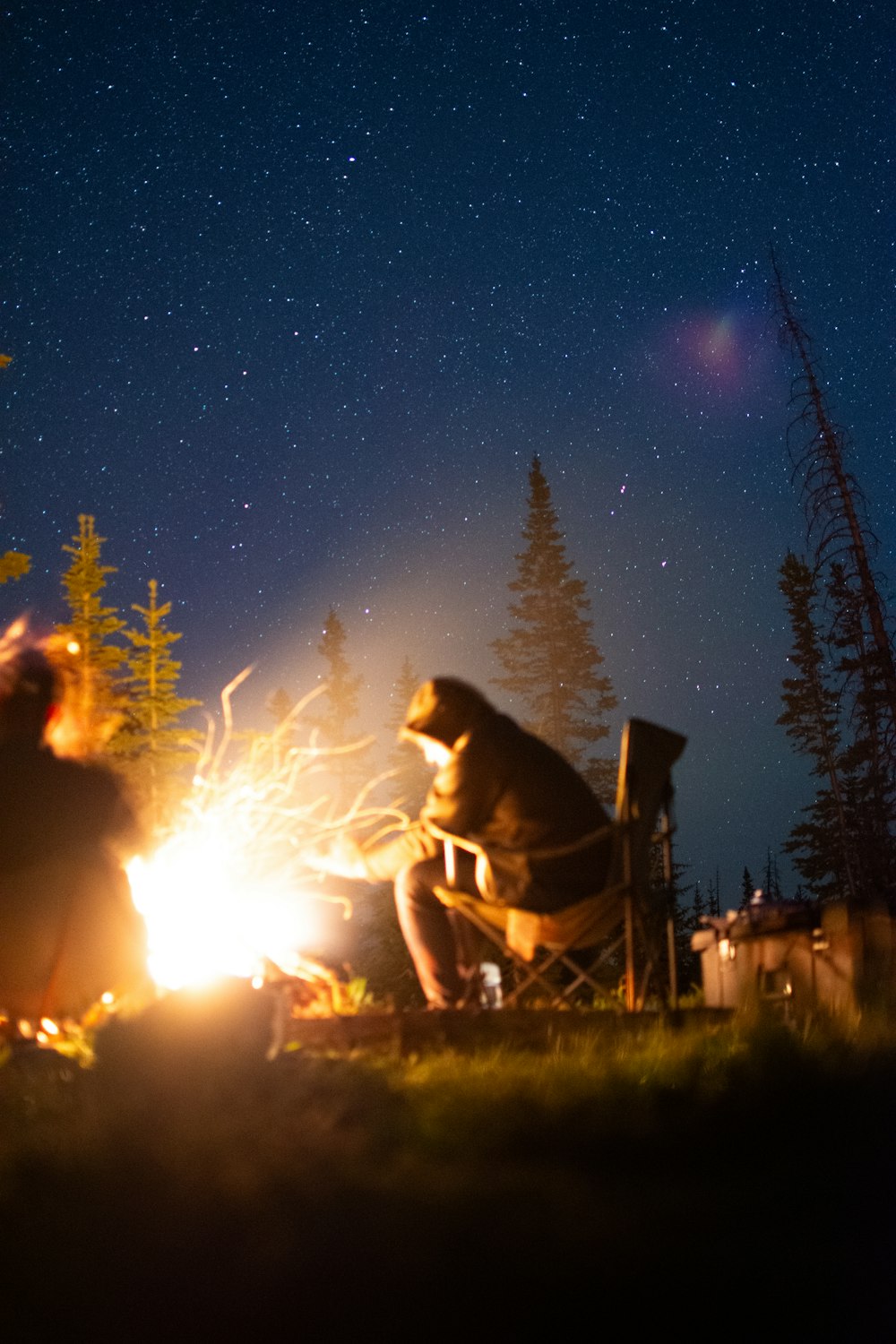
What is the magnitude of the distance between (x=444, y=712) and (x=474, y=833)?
1.76 ft

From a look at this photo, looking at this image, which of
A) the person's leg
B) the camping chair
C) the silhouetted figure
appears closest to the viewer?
the silhouetted figure

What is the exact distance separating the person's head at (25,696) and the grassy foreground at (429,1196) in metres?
1.43

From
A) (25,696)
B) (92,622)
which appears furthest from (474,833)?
(92,622)

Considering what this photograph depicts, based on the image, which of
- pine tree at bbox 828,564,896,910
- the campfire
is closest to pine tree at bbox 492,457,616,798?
pine tree at bbox 828,564,896,910

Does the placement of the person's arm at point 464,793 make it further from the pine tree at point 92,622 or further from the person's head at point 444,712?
the pine tree at point 92,622

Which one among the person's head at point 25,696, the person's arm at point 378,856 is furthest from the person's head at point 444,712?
the person's head at point 25,696

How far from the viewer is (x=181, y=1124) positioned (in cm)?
288

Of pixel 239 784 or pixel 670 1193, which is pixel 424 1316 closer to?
pixel 670 1193

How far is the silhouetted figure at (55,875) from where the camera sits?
14.7 feet

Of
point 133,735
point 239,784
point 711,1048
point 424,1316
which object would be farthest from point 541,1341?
point 133,735

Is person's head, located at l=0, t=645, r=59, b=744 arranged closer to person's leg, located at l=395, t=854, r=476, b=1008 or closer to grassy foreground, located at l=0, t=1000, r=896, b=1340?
grassy foreground, located at l=0, t=1000, r=896, b=1340

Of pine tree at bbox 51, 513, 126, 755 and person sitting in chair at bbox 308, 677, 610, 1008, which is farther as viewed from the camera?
pine tree at bbox 51, 513, 126, 755

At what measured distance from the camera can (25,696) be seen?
4.68m

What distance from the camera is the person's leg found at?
5.16 metres
